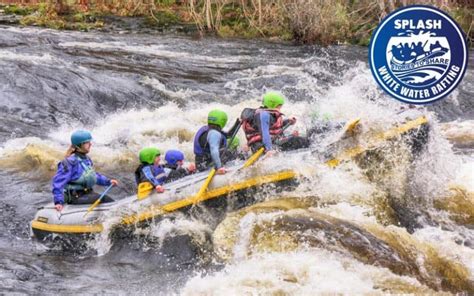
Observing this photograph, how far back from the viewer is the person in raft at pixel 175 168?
283 inches

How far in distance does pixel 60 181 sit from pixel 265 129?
240 cm

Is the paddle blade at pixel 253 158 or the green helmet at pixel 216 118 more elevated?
the green helmet at pixel 216 118

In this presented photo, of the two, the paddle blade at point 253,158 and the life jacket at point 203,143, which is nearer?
the paddle blade at point 253,158

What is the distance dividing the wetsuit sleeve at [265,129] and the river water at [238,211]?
0.64 m

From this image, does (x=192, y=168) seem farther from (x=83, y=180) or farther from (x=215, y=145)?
(x=83, y=180)

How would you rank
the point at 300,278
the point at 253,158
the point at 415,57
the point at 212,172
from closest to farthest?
1. the point at 300,278
2. the point at 212,172
3. the point at 253,158
4. the point at 415,57

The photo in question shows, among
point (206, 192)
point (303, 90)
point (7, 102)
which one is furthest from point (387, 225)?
point (7, 102)

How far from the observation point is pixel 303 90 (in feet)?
42.0

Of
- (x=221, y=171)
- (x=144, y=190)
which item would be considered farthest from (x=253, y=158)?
(x=144, y=190)

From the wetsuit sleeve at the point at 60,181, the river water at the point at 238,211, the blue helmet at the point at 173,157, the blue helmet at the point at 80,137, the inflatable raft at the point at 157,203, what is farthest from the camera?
the blue helmet at the point at 173,157

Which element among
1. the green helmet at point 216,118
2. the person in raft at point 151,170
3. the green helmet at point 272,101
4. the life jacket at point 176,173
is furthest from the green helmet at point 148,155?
the green helmet at point 272,101

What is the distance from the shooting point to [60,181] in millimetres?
6590

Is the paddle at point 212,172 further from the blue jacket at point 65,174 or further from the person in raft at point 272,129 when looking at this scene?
the blue jacket at point 65,174

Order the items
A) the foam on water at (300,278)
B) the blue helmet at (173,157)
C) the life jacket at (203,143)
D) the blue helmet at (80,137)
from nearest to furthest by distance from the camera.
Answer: the foam on water at (300,278)
the blue helmet at (80,137)
the life jacket at (203,143)
the blue helmet at (173,157)
